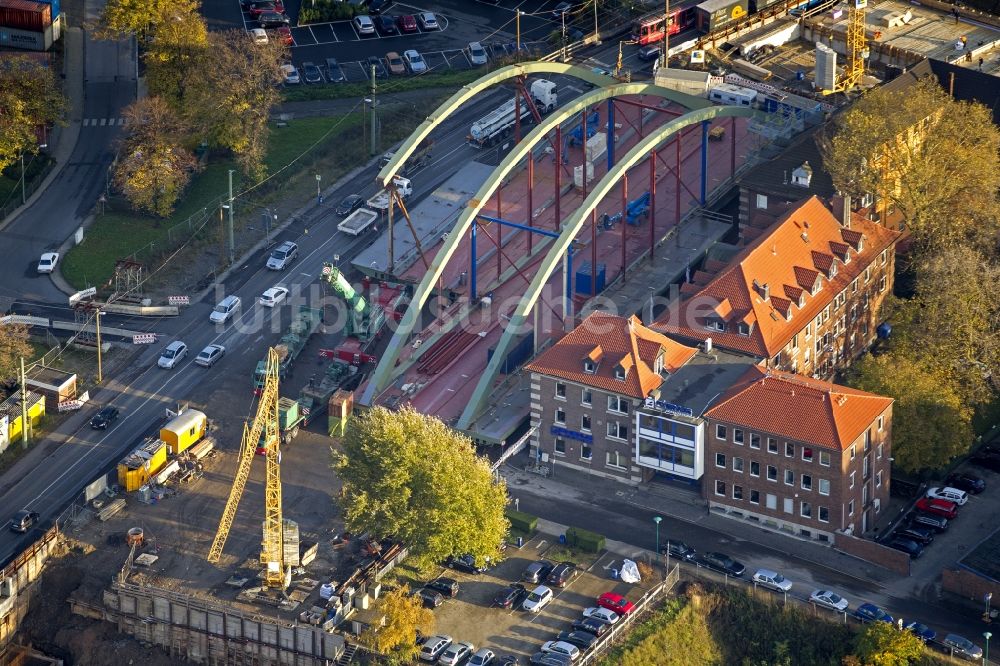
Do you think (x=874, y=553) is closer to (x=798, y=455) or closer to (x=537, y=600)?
(x=798, y=455)

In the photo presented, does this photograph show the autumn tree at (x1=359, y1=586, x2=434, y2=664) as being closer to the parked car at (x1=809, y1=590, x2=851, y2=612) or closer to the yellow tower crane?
the yellow tower crane

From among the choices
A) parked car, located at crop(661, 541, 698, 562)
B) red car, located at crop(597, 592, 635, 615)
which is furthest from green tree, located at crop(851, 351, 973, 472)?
red car, located at crop(597, 592, 635, 615)

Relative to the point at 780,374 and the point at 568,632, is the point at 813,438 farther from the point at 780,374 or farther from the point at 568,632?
the point at 568,632

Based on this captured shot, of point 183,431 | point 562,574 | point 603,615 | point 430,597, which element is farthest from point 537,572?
point 183,431

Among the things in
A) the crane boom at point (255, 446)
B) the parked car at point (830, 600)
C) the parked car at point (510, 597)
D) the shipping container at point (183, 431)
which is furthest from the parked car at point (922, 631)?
the shipping container at point (183, 431)

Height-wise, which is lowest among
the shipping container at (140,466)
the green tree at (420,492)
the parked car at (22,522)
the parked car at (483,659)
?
the parked car at (483,659)

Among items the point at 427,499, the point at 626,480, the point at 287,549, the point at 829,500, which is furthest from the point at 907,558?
the point at 287,549

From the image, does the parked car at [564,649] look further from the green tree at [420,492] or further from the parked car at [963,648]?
the parked car at [963,648]
